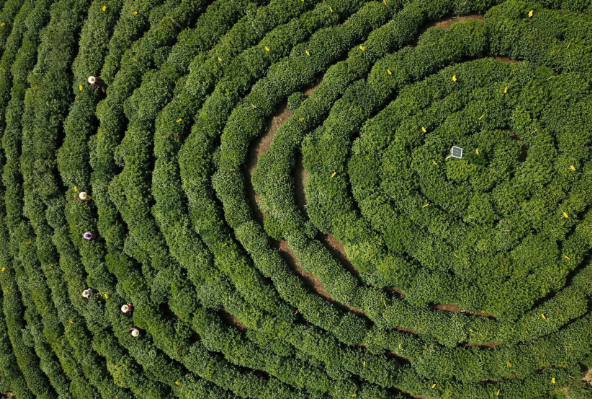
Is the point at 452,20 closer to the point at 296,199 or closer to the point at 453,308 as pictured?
the point at 296,199

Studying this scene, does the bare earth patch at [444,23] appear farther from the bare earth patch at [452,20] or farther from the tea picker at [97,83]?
the tea picker at [97,83]

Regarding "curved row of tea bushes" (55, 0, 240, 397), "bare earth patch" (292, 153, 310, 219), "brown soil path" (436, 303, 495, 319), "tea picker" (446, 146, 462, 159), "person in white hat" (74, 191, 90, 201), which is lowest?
"curved row of tea bushes" (55, 0, 240, 397)

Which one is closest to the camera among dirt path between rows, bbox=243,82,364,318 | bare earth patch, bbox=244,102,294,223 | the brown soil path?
the brown soil path

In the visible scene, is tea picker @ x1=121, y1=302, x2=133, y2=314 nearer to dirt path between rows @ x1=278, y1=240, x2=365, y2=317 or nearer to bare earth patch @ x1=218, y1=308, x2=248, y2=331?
bare earth patch @ x1=218, y1=308, x2=248, y2=331

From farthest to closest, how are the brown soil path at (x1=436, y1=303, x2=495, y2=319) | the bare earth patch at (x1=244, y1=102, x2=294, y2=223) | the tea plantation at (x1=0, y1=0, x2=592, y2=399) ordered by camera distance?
the bare earth patch at (x1=244, y1=102, x2=294, y2=223)
the brown soil path at (x1=436, y1=303, x2=495, y2=319)
the tea plantation at (x1=0, y1=0, x2=592, y2=399)

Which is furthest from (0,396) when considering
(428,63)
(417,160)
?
(428,63)

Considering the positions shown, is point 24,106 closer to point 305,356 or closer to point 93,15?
point 93,15

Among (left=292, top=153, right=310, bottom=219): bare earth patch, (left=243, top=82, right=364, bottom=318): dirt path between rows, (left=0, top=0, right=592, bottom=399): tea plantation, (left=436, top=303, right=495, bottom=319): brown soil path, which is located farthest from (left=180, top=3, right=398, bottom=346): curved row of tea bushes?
(left=436, top=303, right=495, bottom=319): brown soil path
